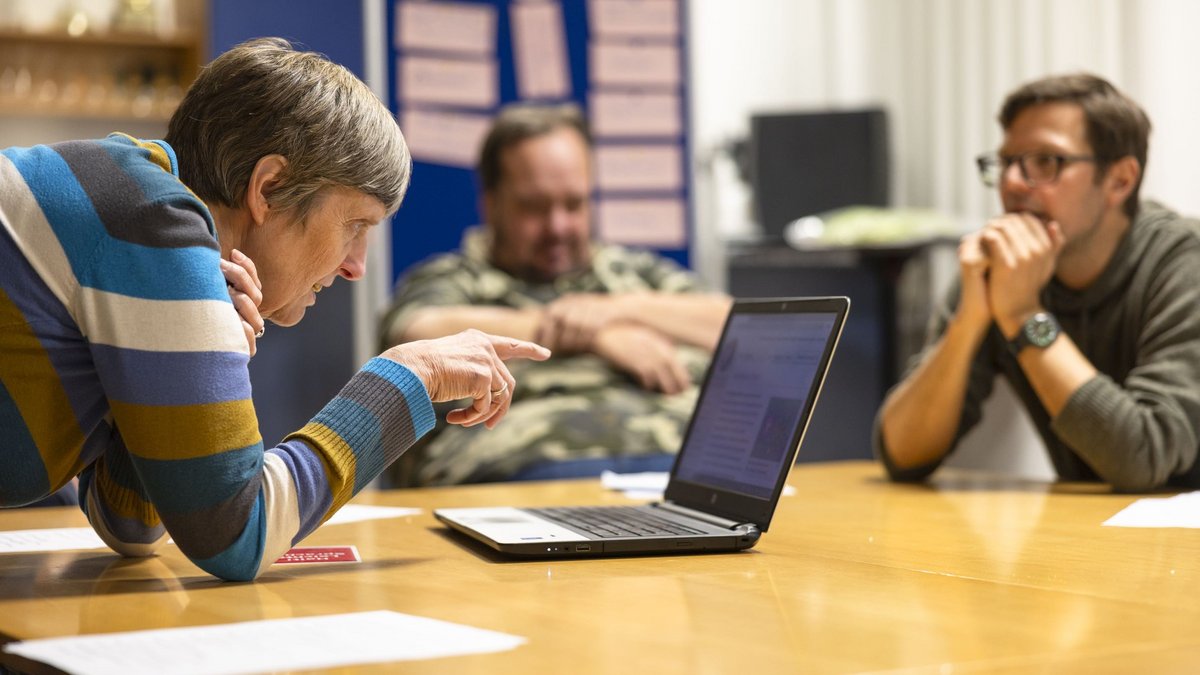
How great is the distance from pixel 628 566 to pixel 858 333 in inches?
120

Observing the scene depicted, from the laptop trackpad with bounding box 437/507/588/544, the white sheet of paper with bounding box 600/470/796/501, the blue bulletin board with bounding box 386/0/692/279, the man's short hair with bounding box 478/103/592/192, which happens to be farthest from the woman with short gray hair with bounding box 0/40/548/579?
the blue bulletin board with bounding box 386/0/692/279

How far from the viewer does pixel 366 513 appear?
5.58ft

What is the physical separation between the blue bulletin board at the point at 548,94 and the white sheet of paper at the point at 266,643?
2.99 metres

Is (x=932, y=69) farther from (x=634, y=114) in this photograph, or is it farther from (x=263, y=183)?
(x=263, y=183)

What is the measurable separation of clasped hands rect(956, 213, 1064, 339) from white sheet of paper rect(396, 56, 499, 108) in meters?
2.26

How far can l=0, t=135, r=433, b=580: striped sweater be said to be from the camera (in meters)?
1.11

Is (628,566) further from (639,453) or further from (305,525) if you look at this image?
(639,453)

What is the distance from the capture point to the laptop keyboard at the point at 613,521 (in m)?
1.34

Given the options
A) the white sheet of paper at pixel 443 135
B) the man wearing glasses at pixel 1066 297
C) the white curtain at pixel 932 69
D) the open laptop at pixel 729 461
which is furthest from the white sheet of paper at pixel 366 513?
the white curtain at pixel 932 69

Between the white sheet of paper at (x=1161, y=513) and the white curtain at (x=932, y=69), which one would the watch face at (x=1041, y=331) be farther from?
the white curtain at (x=932, y=69)

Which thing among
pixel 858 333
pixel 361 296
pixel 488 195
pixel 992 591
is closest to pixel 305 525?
pixel 992 591

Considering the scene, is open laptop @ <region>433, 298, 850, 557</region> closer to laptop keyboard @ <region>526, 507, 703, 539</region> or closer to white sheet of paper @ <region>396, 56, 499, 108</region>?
laptop keyboard @ <region>526, 507, 703, 539</region>

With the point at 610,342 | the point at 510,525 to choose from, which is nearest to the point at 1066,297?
the point at 610,342

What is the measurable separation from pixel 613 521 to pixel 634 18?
123 inches
